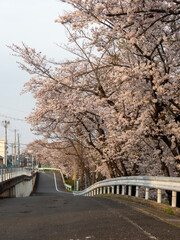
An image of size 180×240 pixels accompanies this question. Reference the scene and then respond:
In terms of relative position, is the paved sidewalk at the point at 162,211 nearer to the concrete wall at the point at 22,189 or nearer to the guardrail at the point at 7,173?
the guardrail at the point at 7,173

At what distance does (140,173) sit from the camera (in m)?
23.2

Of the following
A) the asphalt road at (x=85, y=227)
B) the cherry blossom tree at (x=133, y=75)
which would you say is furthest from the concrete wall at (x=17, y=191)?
the asphalt road at (x=85, y=227)

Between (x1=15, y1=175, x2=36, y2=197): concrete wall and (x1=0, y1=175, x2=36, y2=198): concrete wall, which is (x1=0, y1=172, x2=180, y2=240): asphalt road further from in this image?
(x1=15, y1=175, x2=36, y2=197): concrete wall

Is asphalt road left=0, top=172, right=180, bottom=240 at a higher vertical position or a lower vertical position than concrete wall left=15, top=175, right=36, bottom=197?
higher

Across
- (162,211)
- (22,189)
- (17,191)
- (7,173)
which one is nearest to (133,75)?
(162,211)

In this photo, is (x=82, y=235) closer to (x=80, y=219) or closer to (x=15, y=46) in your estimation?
(x=80, y=219)

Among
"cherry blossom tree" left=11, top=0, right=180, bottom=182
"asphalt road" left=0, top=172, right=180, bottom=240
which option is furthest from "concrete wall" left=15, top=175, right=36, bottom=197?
"asphalt road" left=0, top=172, right=180, bottom=240

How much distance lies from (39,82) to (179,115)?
40.6 ft

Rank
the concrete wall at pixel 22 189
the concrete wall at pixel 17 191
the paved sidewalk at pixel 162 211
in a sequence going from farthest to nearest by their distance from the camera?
the concrete wall at pixel 22 189 < the concrete wall at pixel 17 191 < the paved sidewalk at pixel 162 211

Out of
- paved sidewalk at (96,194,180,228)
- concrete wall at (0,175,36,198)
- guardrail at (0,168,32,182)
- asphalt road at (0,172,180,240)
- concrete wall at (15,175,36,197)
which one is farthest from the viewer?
concrete wall at (15,175,36,197)

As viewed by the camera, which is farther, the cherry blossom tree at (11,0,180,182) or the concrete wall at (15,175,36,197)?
the concrete wall at (15,175,36,197)

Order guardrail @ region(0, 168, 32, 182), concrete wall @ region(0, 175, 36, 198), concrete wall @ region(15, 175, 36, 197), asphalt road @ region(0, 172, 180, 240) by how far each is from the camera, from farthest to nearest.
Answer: concrete wall @ region(15, 175, 36, 197), concrete wall @ region(0, 175, 36, 198), guardrail @ region(0, 168, 32, 182), asphalt road @ region(0, 172, 180, 240)

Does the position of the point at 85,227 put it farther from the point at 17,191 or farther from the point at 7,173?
the point at 17,191

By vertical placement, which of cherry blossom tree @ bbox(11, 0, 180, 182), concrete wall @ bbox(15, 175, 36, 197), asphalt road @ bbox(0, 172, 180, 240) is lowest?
concrete wall @ bbox(15, 175, 36, 197)
